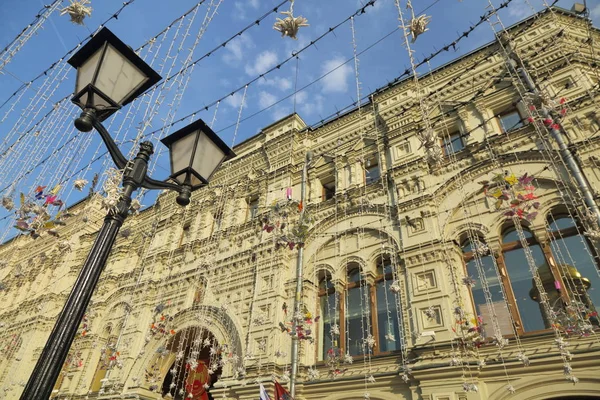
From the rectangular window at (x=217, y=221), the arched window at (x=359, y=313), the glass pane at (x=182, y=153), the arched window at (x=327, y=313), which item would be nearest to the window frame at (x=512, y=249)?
the arched window at (x=359, y=313)

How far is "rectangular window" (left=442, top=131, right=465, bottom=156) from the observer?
10.6m

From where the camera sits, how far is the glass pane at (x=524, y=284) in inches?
292

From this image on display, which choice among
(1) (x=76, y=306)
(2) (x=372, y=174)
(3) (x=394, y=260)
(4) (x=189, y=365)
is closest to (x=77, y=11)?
(1) (x=76, y=306)

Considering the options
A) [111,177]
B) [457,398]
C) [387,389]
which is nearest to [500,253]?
[457,398]

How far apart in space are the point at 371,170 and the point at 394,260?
3.89m

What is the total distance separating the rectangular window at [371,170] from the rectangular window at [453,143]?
2122 millimetres

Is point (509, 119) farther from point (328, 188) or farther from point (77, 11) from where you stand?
point (77, 11)

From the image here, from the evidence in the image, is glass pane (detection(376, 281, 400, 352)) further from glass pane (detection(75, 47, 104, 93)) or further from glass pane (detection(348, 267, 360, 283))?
glass pane (detection(75, 47, 104, 93))

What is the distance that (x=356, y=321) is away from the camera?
31.6ft

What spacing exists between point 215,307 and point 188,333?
1390 millimetres

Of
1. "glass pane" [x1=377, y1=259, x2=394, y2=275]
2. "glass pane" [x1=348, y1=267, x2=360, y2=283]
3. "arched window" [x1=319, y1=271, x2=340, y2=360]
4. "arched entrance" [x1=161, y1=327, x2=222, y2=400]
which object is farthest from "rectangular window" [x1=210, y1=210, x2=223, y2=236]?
"glass pane" [x1=377, y1=259, x2=394, y2=275]

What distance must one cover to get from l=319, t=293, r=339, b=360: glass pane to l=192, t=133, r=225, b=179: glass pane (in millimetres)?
6204

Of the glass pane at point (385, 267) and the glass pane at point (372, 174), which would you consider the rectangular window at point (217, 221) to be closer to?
the glass pane at point (372, 174)

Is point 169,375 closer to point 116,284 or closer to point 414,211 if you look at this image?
point 116,284
